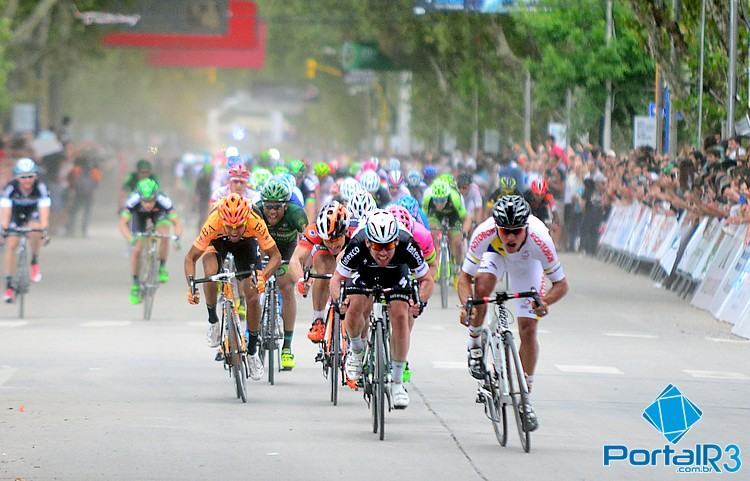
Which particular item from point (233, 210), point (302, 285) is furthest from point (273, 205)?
point (302, 285)

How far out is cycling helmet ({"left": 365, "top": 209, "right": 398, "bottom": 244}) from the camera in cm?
1245

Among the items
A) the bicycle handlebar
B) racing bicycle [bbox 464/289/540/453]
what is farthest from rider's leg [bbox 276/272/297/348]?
the bicycle handlebar

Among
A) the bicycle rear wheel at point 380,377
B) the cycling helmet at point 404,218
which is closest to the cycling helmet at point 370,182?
the cycling helmet at point 404,218

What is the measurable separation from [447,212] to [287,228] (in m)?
8.75

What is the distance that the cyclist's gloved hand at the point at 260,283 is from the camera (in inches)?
580

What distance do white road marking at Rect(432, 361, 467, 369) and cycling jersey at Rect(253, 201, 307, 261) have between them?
5.69 feet

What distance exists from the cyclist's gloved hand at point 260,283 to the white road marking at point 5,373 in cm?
219

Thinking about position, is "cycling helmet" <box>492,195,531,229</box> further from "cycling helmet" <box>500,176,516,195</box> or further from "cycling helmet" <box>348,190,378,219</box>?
"cycling helmet" <box>500,176,516,195</box>

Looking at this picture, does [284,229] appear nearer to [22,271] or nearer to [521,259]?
[521,259]

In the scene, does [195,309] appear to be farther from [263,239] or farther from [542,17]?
[542,17]

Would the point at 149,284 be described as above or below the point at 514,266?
below

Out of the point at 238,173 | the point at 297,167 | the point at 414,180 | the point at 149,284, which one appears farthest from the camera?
the point at 414,180

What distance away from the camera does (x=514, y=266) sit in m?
12.8

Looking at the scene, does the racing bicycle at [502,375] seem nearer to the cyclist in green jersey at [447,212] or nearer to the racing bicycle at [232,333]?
the racing bicycle at [232,333]
